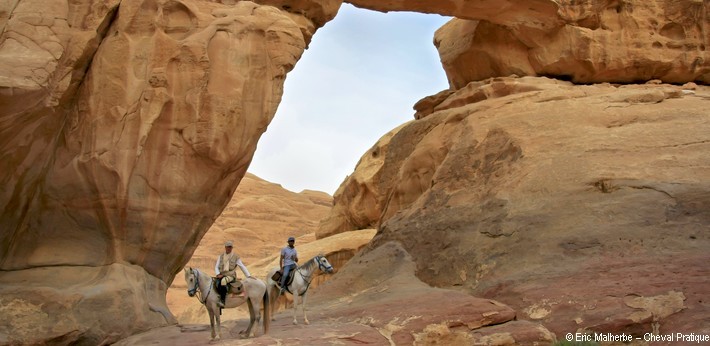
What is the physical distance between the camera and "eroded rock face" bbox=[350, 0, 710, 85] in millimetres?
20734

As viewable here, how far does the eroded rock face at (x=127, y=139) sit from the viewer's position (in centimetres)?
1506

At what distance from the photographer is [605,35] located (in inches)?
826

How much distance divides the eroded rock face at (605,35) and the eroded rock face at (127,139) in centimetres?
549

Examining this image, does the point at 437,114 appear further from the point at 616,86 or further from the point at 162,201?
the point at 162,201

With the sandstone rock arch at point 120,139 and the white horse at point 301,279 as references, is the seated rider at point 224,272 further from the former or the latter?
the sandstone rock arch at point 120,139

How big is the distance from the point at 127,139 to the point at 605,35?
12.5 metres

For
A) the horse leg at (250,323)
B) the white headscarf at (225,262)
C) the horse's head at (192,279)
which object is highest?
the white headscarf at (225,262)

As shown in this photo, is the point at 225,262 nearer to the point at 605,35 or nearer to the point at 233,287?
the point at 233,287

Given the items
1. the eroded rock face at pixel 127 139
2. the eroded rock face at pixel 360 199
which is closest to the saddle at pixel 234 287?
the eroded rock face at pixel 127 139

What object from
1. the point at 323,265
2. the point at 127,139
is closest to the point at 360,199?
the point at 127,139

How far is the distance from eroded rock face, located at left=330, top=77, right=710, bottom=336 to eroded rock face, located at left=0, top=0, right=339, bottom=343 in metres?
4.23

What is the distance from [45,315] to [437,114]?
35.6 ft

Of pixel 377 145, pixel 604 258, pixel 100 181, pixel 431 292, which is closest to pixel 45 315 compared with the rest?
pixel 100 181

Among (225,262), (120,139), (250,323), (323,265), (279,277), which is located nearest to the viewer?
(250,323)
